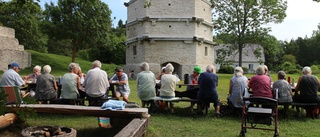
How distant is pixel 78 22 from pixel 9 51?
26.6ft

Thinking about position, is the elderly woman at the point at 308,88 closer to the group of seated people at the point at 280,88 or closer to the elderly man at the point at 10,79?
the group of seated people at the point at 280,88

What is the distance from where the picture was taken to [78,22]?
1391 inches

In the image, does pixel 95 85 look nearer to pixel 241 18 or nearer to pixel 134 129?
pixel 134 129

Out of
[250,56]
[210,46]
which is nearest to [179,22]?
[210,46]

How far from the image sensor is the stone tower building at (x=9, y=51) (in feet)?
103

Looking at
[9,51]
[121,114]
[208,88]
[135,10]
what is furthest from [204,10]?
[121,114]

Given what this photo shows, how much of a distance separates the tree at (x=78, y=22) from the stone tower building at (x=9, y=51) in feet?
15.1

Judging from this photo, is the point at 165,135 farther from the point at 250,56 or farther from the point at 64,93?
the point at 250,56

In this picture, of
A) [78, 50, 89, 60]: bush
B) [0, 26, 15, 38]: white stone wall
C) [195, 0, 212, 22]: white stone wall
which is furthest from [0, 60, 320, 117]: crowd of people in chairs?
[78, 50, 89, 60]: bush

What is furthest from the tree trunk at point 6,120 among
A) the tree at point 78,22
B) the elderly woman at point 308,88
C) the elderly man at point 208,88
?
the tree at point 78,22

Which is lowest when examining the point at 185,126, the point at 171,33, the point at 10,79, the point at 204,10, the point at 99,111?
the point at 185,126

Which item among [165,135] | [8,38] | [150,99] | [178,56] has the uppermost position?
[8,38]

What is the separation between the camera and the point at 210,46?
3177cm

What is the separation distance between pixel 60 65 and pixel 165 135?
34.5 metres
